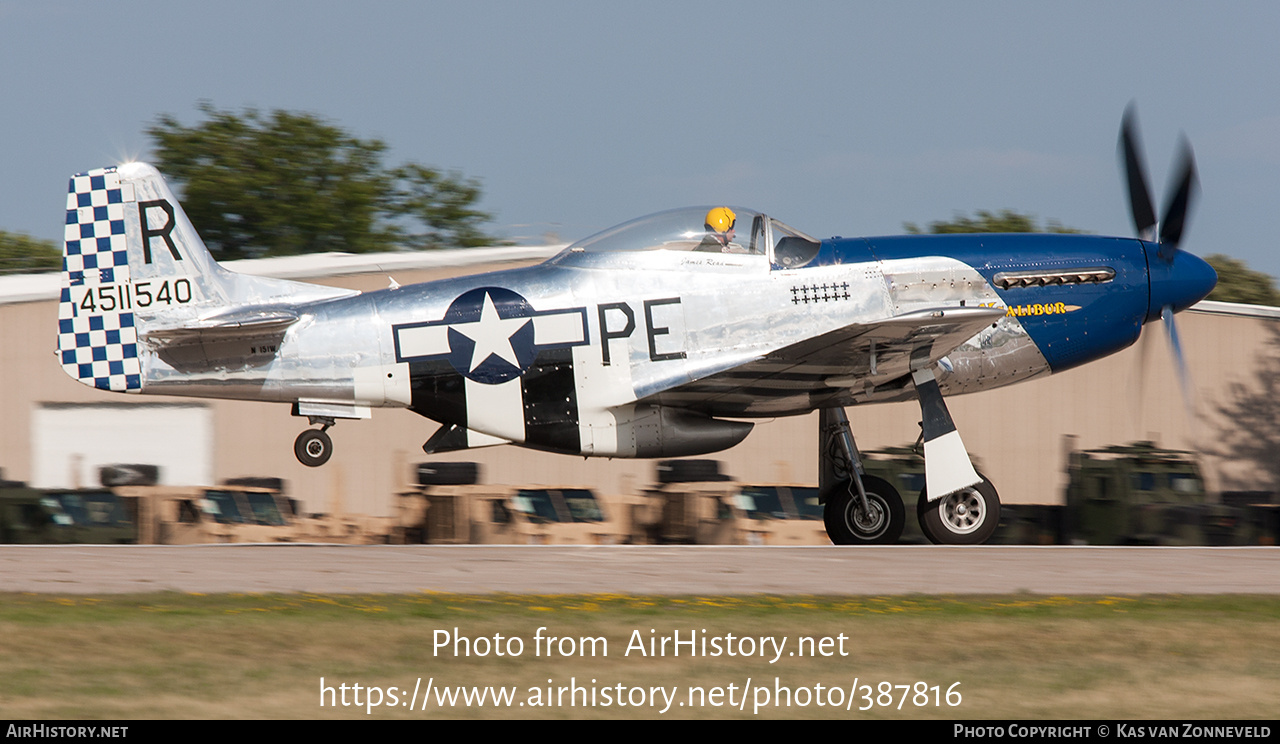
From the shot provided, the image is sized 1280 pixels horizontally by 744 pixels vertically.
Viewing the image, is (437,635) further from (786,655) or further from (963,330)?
(963,330)

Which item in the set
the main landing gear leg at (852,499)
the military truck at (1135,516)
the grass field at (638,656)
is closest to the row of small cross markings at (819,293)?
the main landing gear leg at (852,499)

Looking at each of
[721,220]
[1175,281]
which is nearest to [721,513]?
[721,220]

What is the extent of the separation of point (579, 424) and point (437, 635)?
5771 millimetres

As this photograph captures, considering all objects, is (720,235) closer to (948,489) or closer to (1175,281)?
(948,489)

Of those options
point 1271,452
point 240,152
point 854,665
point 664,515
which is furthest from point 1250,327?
point 240,152

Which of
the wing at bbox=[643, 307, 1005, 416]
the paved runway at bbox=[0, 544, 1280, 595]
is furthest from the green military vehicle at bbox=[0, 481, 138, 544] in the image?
the wing at bbox=[643, 307, 1005, 416]

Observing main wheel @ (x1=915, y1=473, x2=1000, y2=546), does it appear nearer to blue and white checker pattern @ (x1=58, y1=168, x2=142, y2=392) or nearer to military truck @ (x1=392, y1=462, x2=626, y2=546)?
military truck @ (x1=392, y1=462, x2=626, y2=546)

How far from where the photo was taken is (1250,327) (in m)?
24.7

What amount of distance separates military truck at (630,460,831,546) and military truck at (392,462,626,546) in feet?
1.78

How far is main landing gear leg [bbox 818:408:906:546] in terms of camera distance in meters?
14.3

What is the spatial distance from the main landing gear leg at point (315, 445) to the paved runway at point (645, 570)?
3.24ft

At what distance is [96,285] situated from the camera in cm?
1338

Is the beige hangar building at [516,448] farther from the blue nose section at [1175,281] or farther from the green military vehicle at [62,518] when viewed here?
the blue nose section at [1175,281]

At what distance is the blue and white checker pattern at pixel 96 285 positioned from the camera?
13289 mm
